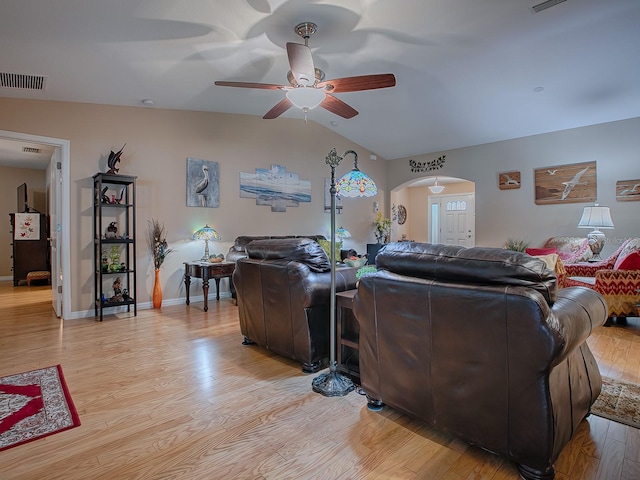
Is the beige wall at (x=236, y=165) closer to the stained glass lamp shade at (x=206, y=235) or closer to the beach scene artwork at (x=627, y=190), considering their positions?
the beach scene artwork at (x=627, y=190)

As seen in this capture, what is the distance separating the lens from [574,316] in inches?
58.3

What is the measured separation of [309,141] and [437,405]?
579 cm

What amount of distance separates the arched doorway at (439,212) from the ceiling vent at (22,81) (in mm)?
7544

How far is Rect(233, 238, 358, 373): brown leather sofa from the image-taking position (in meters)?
2.53

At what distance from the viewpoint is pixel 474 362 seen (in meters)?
1.53

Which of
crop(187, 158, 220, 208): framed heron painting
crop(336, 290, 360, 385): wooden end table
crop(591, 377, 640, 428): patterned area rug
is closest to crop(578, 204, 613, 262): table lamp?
crop(591, 377, 640, 428): patterned area rug

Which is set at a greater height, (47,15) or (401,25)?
(401,25)

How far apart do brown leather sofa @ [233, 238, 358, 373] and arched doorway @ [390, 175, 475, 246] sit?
23.1 ft

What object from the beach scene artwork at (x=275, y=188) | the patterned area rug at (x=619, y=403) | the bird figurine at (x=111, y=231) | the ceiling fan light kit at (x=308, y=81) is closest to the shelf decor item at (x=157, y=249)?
the bird figurine at (x=111, y=231)

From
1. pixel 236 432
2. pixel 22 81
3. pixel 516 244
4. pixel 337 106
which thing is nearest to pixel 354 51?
pixel 337 106

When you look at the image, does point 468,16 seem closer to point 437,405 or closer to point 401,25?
point 401,25

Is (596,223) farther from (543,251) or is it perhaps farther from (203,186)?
(203,186)

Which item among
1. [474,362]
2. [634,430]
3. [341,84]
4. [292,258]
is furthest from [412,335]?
→ [341,84]

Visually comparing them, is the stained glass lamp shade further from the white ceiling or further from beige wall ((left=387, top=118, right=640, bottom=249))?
beige wall ((left=387, top=118, right=640, bottom=249))
